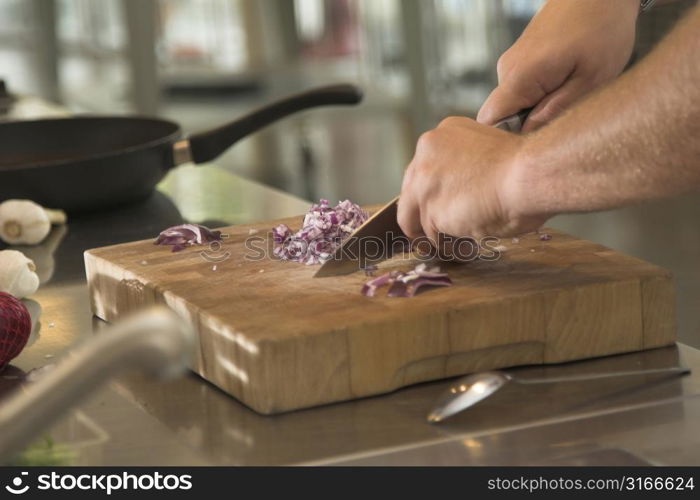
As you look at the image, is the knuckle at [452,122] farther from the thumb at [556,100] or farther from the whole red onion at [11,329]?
the whole red onion at [11,329]

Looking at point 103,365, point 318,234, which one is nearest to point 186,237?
point 318,234

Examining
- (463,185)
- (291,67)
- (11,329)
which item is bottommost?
(291,67)

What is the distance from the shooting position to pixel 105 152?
193cm

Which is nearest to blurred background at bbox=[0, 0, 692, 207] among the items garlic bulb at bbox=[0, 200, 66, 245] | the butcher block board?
garlic bulb at bbox=[0, 200, 66, 245]

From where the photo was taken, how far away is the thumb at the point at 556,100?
4.47 feet

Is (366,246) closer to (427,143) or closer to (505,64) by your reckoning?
(427,143)

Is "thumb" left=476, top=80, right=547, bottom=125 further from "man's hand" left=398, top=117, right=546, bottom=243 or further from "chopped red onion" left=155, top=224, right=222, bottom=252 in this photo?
"chopped red onion" left=155, top=224, right=222, bottom=252

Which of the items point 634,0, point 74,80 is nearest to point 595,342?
point 634,0

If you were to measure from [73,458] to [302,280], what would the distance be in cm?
33

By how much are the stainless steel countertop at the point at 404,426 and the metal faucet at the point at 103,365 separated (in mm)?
307

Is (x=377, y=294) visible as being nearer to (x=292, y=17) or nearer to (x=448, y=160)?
(x=448, y=160)

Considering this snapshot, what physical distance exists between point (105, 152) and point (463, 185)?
0.97m

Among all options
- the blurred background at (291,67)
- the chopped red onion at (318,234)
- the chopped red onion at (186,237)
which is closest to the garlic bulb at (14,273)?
the chopped red onion at (186,237)
